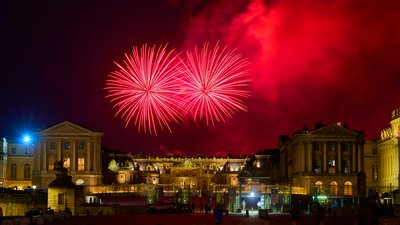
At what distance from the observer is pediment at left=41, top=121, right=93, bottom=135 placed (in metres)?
135

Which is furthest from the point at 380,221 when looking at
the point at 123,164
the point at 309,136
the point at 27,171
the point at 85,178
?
the point at 123,164

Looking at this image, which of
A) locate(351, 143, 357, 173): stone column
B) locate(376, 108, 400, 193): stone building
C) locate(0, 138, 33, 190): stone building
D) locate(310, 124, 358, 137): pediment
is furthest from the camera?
locate(0, 138, 33, 190): stone building

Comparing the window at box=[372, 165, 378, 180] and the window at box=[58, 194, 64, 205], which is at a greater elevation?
the window at box=[372, 165, 378, 180]

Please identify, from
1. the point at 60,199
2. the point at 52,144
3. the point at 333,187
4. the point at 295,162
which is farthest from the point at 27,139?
the point at 60,199

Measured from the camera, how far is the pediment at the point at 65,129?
13500 centimetres

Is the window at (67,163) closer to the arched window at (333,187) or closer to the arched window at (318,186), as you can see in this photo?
the arched window at (318,186)

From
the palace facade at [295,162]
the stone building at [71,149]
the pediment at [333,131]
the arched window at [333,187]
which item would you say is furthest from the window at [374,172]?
the stone building at [71,149]

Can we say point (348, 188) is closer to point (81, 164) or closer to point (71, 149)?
point (81, 164)

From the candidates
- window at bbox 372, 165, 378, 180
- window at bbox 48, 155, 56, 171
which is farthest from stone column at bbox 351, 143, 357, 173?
window at bbox 48, 155, 56, 171

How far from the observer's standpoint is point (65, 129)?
136 m

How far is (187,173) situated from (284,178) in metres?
39.9

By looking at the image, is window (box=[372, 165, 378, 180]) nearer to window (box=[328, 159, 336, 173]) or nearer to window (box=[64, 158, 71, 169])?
window (box=[328, 159, 336, 173])

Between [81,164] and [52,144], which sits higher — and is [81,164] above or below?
below

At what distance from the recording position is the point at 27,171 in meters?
142
